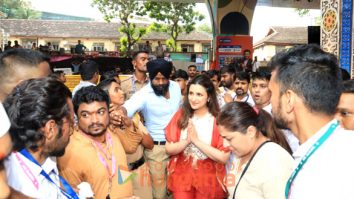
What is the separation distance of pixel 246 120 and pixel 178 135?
4.14 feet

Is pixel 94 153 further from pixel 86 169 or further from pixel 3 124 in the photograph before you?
pixel 3 124

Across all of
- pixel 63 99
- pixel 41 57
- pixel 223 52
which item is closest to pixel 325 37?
pixel 41 57

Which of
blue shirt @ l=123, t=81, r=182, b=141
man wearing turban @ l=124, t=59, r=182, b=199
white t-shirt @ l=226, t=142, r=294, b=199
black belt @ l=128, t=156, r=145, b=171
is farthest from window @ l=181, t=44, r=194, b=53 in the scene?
white t-shirt @ l=226, t=142, r=294, b=199

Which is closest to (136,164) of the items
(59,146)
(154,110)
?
(154,110)

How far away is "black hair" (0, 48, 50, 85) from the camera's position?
285 cm

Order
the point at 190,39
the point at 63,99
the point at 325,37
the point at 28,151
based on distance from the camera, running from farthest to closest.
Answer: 1. the point at 190,39
2. the point at 325,37
3. the point at 63,99
4. the point at 28,151

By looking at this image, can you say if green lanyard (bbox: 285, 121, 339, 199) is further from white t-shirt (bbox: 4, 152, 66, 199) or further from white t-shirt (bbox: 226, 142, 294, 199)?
white t-shirt (bbox: 4, 152, 66, 199)

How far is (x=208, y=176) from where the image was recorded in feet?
13.1

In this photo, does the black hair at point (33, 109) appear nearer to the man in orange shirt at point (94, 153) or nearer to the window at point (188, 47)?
the man in orange shirt at point (94, 153)

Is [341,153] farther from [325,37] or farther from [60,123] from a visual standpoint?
[325,37]

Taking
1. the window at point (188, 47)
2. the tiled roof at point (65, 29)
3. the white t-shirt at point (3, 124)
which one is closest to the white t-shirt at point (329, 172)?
the white t-shirt at point (3, 124)

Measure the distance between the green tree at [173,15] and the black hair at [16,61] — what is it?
29.3 meters

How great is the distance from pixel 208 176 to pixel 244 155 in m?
1.14

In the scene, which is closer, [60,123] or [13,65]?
[60,123]
